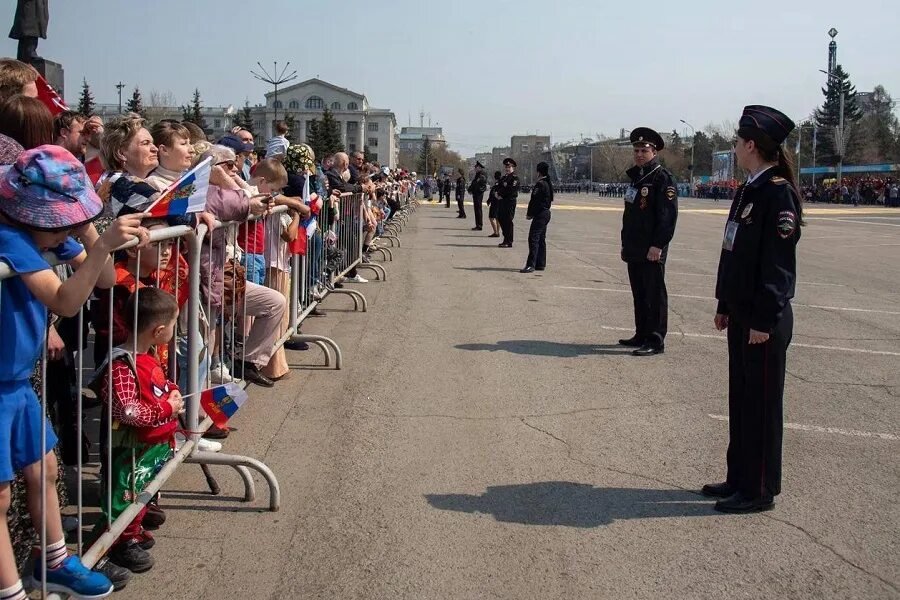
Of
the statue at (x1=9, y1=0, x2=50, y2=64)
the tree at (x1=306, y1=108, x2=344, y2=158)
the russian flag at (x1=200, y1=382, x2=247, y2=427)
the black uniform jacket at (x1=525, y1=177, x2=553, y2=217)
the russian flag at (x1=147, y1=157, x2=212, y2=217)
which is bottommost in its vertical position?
the russian flag at (x1=200, y1=382, x2=247, y2=427)

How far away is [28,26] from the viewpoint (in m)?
8.18

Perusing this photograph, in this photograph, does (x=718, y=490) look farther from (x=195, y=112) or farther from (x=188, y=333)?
(x=195, y=112)

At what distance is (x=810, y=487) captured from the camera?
16.1 ft

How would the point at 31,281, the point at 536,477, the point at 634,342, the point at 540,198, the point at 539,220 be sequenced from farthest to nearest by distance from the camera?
the point at 540,198, the point at 539,220, the point at 634,342, the point at 536,477, the point at 31,281

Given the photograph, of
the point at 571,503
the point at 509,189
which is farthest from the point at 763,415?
the point at 509,189

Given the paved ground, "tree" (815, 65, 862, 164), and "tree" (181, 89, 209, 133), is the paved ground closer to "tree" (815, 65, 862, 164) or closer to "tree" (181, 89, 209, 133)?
"tree" (181, 89, 209, 133)

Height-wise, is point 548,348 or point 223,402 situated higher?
point 223,402

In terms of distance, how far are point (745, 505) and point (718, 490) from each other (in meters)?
0.23

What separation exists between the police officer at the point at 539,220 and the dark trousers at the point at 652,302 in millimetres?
6380

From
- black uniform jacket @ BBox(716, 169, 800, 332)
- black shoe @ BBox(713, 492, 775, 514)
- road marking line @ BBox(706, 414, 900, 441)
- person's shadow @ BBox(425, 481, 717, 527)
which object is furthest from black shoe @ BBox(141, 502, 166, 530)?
road marking line @ BBox(706, 414, 900, 441)

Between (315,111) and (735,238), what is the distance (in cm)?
14709

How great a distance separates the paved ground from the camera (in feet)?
12.4

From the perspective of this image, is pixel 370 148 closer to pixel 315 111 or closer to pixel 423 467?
pixel 315 111

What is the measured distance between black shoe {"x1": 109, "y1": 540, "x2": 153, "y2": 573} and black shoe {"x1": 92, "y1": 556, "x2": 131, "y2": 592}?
0.08 m
